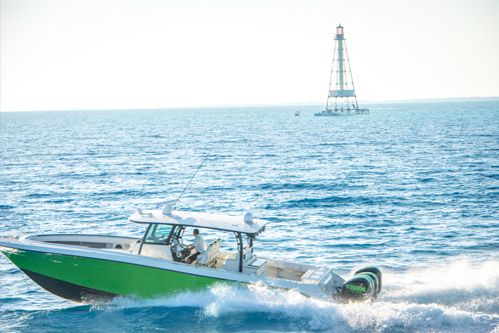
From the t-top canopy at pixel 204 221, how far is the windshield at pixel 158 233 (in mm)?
207

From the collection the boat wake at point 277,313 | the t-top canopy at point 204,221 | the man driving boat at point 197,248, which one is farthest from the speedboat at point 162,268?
the boat wake at point 277,313

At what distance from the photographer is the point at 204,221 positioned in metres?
12.2

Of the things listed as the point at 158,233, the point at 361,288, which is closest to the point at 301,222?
the point at 361,288

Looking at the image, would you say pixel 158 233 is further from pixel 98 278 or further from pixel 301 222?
pixel 301 222

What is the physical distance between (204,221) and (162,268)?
1492mm

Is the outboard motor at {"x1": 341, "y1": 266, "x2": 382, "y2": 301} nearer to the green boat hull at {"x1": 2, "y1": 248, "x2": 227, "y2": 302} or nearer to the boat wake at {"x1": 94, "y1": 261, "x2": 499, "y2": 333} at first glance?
the boat wake at {"x1": 94, "y1": 261, "x2": 499, "y2": 333}

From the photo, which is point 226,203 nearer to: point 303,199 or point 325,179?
point 303,199

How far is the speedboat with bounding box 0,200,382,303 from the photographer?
459 inches

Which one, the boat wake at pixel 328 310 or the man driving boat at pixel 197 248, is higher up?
the man driving boat at pixel 197 248

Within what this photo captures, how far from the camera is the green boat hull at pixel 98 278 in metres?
11.8

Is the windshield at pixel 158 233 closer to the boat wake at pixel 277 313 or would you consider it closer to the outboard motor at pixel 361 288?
the boat wake at pixel 277 313

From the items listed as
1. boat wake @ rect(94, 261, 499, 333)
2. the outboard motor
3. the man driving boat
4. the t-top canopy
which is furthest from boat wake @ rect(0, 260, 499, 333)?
the t-top canopy

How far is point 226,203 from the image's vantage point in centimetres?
2691

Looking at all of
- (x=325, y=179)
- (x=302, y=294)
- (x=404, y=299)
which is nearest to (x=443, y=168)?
(x=325, y=179)
